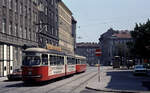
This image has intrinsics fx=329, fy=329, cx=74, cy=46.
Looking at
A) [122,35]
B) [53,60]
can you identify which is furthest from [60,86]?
[122,35]

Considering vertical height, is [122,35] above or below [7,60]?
above

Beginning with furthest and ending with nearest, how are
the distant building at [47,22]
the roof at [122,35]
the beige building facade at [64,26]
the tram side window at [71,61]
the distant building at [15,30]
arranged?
the roof at [122,35], the beige building facade at [64,26], the distant building at [47,22], the distant building at [15,30], the tram side window at [71,61]

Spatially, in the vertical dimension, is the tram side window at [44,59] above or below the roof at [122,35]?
below

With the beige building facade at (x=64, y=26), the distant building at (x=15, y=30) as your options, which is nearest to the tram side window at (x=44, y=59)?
the distant building at (x=15, y=30)

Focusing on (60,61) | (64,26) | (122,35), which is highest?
(122,35)

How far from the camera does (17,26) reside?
1928 inches

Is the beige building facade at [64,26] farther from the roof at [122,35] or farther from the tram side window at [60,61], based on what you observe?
the roof at [122,35]

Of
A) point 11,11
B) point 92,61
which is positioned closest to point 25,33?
point 11,11

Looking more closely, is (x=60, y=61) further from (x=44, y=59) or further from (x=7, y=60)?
(x=7, y=60)

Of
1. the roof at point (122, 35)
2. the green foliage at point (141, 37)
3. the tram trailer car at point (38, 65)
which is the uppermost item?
the roof at point (122, 35)

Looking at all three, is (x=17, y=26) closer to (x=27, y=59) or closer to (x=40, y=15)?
A: (x=40, y=15)

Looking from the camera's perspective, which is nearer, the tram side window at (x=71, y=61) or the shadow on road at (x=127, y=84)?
the shadow on road at (x=127, y=84)

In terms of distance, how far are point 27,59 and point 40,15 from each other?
38.2 metres

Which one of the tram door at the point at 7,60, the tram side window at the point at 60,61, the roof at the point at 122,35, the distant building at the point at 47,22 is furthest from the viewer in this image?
the roof at the point at 122,35
